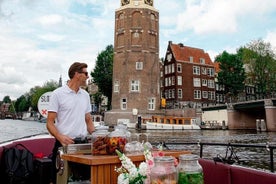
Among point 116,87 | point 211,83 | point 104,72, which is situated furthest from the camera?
point 211,83

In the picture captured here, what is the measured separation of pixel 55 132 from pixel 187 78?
4893cm

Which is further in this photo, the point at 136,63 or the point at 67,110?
the point at 136,63

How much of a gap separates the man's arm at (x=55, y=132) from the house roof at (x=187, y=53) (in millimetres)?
48483

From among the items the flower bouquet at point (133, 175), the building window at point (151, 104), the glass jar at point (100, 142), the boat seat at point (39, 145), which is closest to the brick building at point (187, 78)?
the building window at point (151, 104)

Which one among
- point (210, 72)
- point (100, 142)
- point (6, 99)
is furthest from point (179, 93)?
point (6, 99)

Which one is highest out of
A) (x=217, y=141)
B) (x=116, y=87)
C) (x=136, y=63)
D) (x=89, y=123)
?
(x=136, y=63)

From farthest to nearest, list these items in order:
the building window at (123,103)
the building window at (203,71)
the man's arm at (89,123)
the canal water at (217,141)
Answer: the building window at (203,71)
the building window at (123,103)
the canal water at (217,141)
the man's arm at (89,123)

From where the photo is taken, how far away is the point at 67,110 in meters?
3.51

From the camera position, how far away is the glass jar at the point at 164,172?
200 cm

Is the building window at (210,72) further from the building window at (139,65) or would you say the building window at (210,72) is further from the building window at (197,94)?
the building window at (139,65)

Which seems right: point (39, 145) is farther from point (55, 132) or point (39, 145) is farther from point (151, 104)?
point (151, 104)

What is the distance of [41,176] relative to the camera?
13.7 feet

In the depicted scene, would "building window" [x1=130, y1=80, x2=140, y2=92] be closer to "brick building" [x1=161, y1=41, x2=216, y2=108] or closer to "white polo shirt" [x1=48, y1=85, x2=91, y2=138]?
"brick building" [x1=161, y1=41, x2=216, y2=108]

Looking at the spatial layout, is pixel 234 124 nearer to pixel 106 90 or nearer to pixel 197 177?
pixel 106 90
